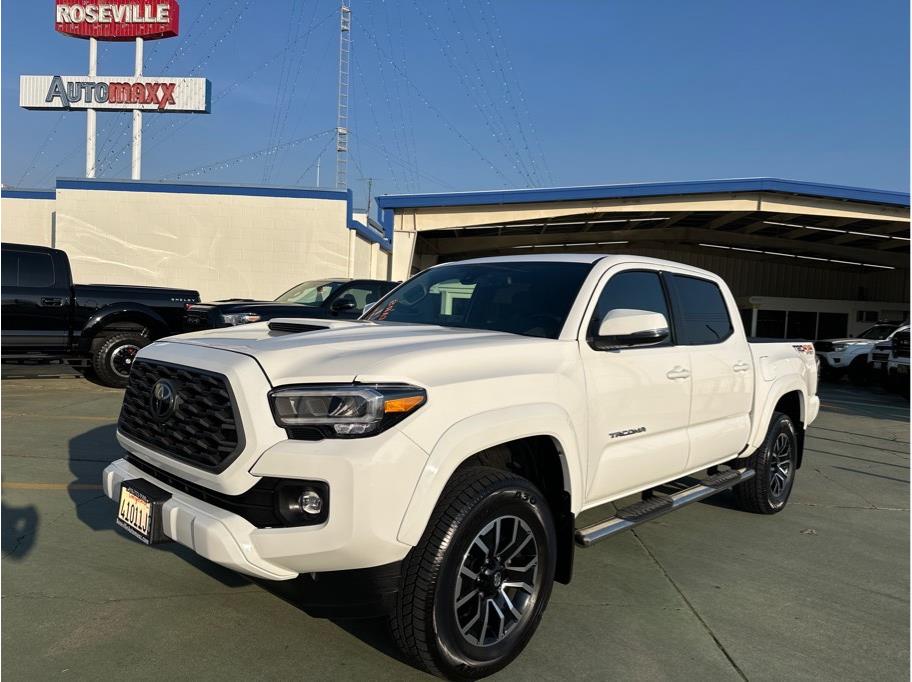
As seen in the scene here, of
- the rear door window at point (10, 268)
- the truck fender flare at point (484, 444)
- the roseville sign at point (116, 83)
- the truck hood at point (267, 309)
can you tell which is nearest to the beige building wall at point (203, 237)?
the roseville sign at point (116, 83)

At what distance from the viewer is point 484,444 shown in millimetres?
2766

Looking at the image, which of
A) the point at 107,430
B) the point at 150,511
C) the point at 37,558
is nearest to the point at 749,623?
the point at 150,511

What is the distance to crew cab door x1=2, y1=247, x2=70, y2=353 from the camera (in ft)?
31.1

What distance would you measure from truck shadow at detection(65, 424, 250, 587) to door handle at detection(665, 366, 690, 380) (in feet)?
8.74

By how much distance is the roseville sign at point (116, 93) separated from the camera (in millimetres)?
21234

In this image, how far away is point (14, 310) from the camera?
372 inches

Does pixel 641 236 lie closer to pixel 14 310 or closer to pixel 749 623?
pixel 14 310

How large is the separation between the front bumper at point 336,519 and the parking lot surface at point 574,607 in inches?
11.9

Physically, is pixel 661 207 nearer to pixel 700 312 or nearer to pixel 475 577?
pixel 700 312

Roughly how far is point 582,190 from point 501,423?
55.1ft

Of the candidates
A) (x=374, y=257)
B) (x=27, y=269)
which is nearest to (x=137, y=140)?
(x=374, y=257)

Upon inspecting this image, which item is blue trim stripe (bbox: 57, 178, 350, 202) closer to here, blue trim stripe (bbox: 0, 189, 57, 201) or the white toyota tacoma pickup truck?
blue trim stripe (bbox: 0, 189, 57, 201)

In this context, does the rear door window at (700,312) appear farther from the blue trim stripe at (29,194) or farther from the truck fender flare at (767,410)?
the blue trim stripe at (29,194)

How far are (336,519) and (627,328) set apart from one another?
5.66 ft
